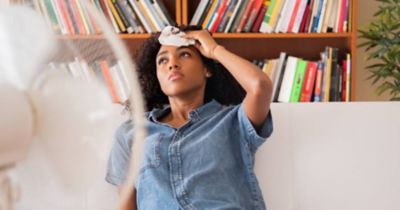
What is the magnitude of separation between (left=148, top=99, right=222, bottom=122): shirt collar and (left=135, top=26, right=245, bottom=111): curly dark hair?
103 millimetres

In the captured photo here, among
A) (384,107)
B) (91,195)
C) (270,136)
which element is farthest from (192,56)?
(91,195)

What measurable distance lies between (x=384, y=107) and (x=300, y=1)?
0.77 m

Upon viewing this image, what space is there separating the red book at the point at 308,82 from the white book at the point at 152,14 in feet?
1.99

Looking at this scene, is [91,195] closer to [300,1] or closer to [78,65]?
[78,65]

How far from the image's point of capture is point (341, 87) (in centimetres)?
220

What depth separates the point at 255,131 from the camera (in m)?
1.44

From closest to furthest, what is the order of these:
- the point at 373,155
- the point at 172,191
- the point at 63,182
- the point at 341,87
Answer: the point at 63,182 → the point at 172,191 → the point at 373,155 → the point at 341,87

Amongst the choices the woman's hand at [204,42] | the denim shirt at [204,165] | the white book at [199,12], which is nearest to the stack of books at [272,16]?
the white book at [199,12]

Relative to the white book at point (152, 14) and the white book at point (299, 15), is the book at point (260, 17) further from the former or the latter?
the white book at point (152, 14)

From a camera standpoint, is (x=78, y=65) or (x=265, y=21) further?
(x=265, y=21)

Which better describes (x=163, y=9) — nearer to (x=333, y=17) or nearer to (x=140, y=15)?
(x=140, y=15)

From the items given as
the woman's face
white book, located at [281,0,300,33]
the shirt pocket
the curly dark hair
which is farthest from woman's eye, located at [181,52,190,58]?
white book, located at [281,0,300,33]

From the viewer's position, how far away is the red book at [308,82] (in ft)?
7.20

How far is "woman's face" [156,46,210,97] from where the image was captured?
5.07 ft
